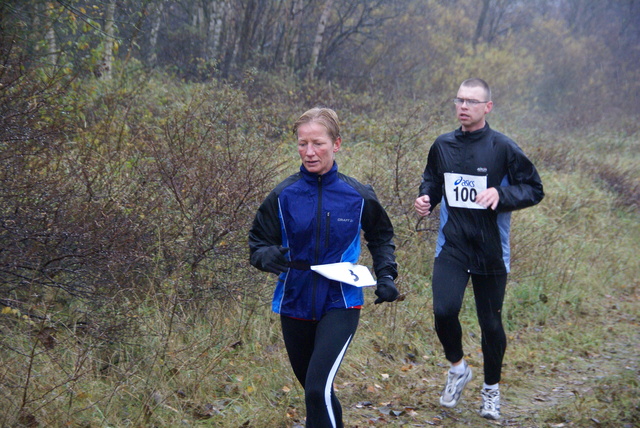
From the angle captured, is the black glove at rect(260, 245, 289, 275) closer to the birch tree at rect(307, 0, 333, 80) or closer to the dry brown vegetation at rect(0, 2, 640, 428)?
the dry brown vegetation at rect(0, 2, 640, 428)

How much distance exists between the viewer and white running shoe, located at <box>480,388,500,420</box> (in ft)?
16.3

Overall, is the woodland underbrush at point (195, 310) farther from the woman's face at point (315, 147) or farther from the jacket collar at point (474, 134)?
the jacket collar at point (474, 134)

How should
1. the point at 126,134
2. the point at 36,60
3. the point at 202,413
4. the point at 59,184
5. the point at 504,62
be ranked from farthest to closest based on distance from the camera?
the point at 504,62 → the point at 126,134 → the point at 36,60 → the point at 59,184 → the point at 202,413

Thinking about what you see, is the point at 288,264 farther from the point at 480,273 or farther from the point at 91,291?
the point at 91,291

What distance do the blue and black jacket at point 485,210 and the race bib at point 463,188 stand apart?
30mm

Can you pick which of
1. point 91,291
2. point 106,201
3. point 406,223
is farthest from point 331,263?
point 406,223

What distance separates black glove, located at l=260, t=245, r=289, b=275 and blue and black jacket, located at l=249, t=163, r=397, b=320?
0.07 m

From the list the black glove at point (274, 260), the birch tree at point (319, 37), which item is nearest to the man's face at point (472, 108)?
the black glove at point (274, 260)

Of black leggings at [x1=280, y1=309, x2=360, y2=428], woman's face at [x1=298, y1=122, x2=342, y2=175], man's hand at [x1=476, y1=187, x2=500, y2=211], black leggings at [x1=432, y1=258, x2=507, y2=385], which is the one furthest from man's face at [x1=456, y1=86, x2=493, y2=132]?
black leggings at [x1=280, y1=309, x2=360, y2=428]

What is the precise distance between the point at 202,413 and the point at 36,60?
4.62 metres

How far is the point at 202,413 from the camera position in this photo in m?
4.47

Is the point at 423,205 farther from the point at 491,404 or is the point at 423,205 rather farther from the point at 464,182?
the point at 491,404

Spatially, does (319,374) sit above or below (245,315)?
above

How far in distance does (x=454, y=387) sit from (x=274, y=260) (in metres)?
2.39
